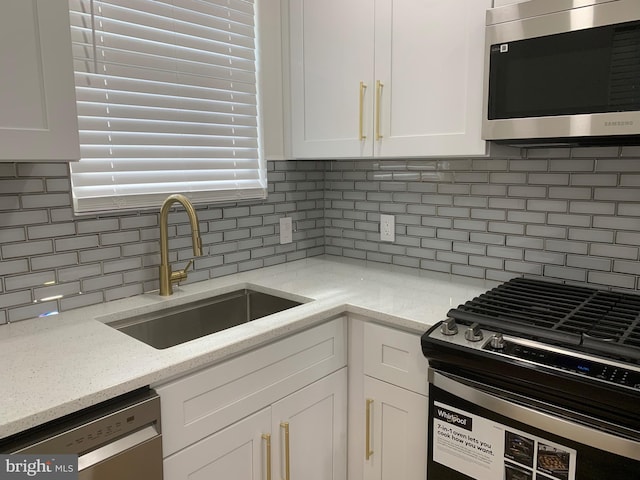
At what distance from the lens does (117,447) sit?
1.08 metres

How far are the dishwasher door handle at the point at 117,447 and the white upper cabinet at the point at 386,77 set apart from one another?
1.24 m

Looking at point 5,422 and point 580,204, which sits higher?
point 580,204

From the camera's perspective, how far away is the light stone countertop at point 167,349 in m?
1.05

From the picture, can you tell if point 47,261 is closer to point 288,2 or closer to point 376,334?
point 376,334

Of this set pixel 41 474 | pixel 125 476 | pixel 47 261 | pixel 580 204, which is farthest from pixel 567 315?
pixel 47 261

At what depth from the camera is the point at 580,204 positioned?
66.9 inches

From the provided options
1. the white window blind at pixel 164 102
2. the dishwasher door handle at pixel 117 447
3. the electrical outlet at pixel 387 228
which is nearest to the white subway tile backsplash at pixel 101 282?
the white window blind at pixel 164 102

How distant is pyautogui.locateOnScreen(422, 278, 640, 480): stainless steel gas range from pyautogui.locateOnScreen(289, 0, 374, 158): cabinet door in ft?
2.85

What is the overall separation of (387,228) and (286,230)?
489 mm

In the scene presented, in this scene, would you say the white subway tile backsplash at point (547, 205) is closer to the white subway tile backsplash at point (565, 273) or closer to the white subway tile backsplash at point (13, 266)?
the white subway tile backsplash at point (565, 273)

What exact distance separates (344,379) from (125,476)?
86cm

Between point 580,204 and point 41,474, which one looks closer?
point 41,474

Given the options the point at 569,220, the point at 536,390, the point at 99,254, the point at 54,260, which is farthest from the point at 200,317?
the point at 569,220

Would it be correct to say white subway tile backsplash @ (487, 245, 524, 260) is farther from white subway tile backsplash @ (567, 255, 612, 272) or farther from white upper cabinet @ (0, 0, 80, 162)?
white upper cabinet @ (0, 0, 80, 162)
